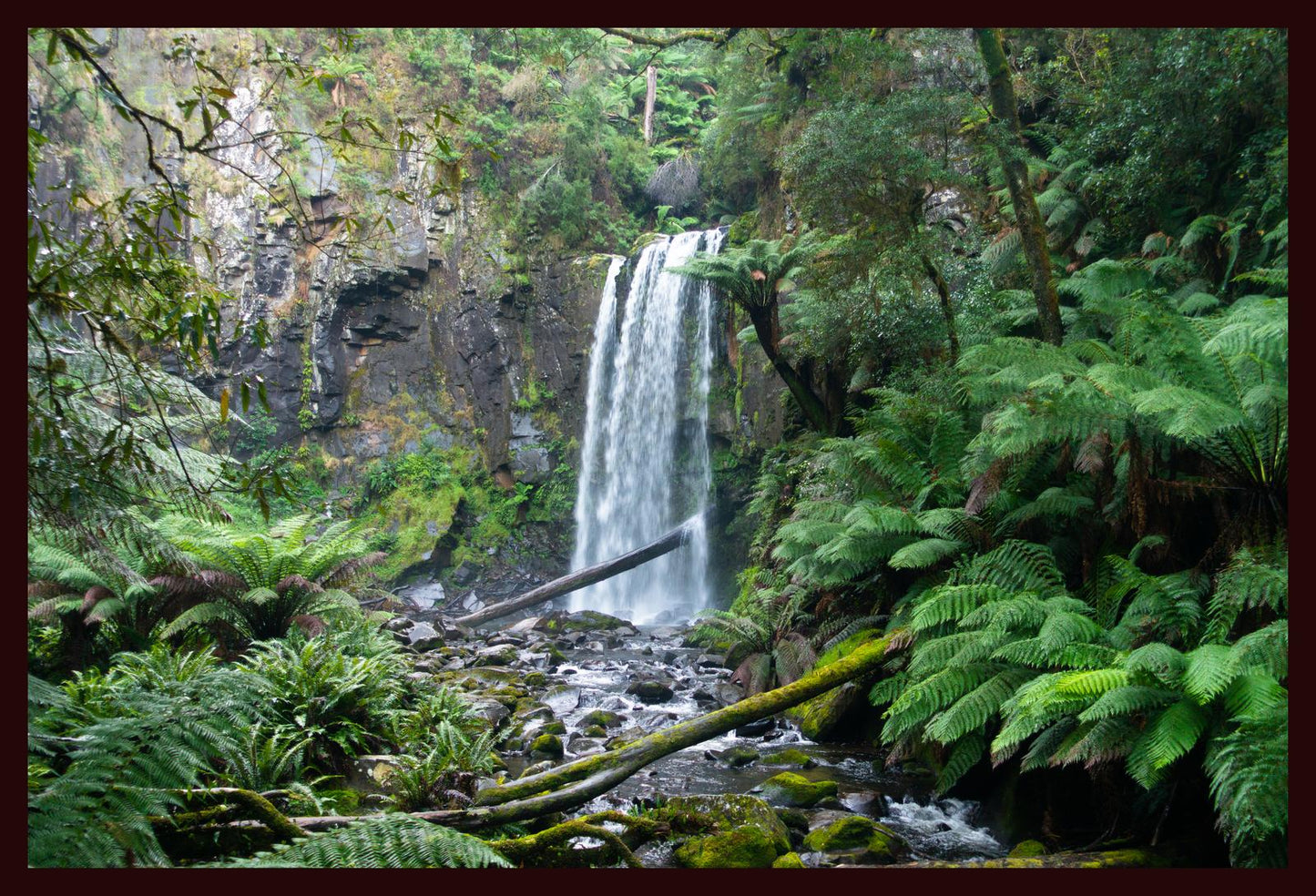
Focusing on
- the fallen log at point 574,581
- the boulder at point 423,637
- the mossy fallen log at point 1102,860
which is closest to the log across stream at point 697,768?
the mossy fallen log at point 1102,860

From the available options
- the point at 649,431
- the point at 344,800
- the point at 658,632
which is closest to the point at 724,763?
the point at 344,800

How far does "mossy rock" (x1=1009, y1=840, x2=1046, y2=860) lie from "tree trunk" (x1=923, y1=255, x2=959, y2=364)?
4.31 meters

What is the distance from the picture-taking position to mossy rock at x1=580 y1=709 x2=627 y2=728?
580 cm

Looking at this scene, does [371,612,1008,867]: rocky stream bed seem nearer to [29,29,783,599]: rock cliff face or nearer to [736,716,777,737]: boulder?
[736,716,777,737]: boulder

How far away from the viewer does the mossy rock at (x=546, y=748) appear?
5.02m

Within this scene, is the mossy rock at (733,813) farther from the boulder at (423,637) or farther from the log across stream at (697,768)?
the boulder at (423,637)

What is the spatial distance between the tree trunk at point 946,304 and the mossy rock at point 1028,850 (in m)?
4.31

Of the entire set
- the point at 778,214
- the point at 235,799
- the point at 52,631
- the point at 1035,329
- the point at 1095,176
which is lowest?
the point at 52,631

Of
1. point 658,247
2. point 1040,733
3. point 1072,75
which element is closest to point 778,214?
point 658,247

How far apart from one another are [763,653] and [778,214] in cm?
853

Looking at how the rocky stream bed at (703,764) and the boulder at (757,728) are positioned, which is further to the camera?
the boulder at (757,728)

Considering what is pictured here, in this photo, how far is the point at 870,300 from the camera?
719 centimetres

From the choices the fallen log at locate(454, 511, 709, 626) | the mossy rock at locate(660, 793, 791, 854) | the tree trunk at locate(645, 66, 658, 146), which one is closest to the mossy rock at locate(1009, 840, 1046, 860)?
the mossy rock at locate(660, 793, 791, 854)

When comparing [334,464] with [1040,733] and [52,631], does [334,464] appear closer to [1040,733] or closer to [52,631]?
[52,631]
